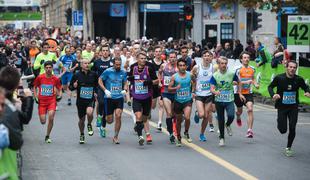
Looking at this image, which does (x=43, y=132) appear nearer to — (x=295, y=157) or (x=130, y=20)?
(x=295, y=157)

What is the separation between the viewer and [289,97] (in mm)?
13445

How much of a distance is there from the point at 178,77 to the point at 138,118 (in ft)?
3.45

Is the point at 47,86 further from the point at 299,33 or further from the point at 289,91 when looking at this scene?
the point at 299,33

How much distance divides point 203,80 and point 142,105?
56.5 inches

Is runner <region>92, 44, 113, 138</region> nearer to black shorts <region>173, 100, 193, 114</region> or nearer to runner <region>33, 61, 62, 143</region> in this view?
runner <region>33, 61, 62, 143</region>

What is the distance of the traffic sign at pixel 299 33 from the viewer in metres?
21.2

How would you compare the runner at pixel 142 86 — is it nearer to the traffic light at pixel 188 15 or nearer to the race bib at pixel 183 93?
the race bib at pixel 183 93

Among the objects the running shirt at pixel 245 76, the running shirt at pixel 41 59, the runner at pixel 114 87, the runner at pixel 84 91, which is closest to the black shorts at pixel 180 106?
the runner at pixel 114 87

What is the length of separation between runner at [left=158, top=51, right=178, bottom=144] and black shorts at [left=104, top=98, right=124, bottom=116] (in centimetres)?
81

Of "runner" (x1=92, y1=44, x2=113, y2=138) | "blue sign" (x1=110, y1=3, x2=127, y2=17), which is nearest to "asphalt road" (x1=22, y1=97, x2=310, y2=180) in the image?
"runner" (x1=92, y1=44, x2=113, y2=138)

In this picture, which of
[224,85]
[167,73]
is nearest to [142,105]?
[167,73]

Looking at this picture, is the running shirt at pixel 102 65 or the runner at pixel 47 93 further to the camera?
the running shirt at pixel 102 65

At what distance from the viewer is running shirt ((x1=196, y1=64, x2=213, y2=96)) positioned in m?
15.3

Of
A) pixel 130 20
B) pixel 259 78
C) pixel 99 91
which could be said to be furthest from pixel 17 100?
pixel 130 20
